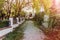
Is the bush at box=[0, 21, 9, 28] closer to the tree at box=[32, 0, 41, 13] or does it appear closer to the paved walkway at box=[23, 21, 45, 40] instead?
the paved walkway at box=[23, 21, 45, 40]

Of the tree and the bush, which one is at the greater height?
the tree

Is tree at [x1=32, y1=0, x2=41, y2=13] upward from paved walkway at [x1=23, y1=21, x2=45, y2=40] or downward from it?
upward

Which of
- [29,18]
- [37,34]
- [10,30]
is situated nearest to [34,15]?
[29,18]

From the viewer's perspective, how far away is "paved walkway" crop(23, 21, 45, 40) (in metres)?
1.59

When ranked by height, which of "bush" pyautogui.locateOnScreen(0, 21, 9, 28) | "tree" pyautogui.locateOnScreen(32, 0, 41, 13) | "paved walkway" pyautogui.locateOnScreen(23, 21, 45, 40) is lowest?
"paved walkway" pyautogui.locateOnScreen(23, 21, 45, 40)

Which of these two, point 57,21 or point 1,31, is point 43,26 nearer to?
point 57,21

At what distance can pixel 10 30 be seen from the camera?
5.17 feet

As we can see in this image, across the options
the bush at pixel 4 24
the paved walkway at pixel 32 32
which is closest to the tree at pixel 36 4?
the paved walkway at pixel 32 32

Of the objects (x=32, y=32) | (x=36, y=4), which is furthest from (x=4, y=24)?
(x=36, y=4)

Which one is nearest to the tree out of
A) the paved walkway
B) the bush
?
the paved walkway

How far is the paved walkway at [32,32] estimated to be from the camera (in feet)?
5.21

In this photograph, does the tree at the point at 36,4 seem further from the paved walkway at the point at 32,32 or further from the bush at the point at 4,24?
the bush at the point at 4,24

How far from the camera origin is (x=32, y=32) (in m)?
1.60

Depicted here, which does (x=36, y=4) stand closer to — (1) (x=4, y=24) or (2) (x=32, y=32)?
(2) (x=32, y=32)
